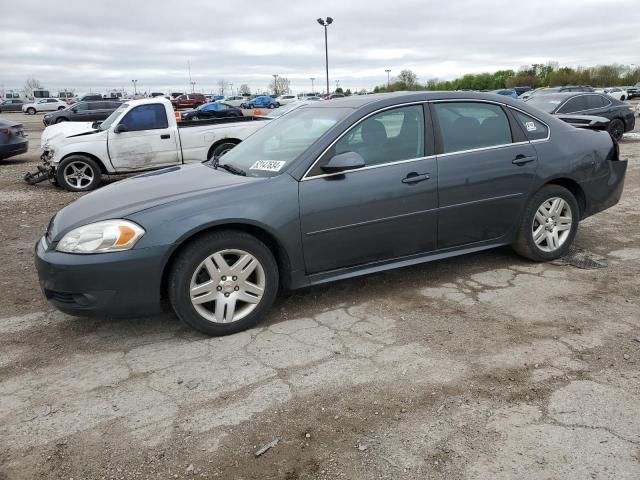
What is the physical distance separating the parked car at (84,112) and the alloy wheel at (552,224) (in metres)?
24.9

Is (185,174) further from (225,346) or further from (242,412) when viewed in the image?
(242,412)

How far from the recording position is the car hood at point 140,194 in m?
3.58

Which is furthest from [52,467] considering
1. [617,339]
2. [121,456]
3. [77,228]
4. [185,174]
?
[617,339]

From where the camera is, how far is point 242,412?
2.79 m

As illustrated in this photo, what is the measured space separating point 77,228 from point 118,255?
401 millimetres

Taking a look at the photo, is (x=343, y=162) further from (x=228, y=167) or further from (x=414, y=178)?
(x=228, y=167)

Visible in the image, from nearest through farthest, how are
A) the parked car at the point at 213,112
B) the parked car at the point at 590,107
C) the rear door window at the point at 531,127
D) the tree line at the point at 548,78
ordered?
the rear door window at the point at 531,127, the parked car at the point at 590,107, the parked car at the point at 213,112, the tree line at the point at 548,78

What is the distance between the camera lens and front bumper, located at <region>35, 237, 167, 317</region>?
3334mm

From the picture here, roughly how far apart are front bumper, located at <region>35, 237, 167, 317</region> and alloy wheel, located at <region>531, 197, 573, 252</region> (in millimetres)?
3278

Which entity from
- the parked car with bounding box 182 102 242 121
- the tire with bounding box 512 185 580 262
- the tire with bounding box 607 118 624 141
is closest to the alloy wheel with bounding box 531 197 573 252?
the tire with bounding box 512 185 580 262

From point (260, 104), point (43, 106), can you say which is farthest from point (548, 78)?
point (43, 106)

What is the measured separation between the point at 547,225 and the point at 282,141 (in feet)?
8.25

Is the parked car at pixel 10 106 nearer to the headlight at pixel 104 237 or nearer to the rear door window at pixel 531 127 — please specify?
the headlight at pixel 104 237

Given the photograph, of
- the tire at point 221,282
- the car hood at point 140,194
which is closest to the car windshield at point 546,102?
the car hood at point 140,194
